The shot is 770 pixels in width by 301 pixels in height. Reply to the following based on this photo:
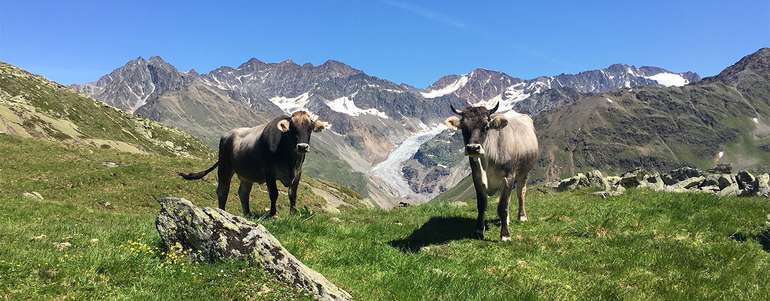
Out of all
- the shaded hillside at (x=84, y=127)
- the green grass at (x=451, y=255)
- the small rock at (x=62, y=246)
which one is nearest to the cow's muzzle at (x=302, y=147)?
the green grass at (x=451, y=255)

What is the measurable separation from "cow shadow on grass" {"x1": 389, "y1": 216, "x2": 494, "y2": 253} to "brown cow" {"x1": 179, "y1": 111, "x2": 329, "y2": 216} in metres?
4.88

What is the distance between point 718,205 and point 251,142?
17540mm

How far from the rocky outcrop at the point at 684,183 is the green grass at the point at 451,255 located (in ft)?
21.1

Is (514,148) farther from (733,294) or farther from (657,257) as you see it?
(733,294)

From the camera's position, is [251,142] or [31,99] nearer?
[251,142]

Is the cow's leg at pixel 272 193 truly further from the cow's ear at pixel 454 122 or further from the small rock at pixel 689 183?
the small rock at pixel 689 183

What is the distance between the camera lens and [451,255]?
15242 millimetres

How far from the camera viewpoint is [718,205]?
19312 millimetres

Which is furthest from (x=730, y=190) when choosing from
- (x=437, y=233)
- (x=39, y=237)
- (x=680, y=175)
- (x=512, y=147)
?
(x=39, y=237)

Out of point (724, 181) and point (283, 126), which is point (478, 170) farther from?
point (724, 181)

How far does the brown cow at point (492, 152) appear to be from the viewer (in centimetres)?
1662

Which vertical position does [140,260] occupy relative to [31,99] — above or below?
below

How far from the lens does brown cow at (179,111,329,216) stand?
788 inches

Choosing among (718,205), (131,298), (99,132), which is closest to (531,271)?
(131,298)
